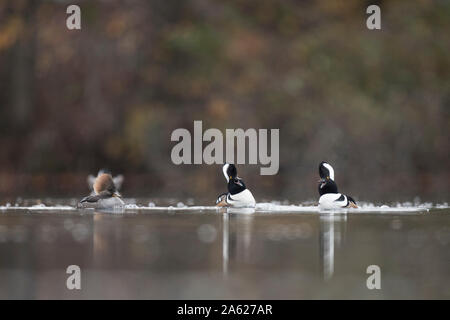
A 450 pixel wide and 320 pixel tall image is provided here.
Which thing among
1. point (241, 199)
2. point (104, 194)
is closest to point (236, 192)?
point (241, 199)

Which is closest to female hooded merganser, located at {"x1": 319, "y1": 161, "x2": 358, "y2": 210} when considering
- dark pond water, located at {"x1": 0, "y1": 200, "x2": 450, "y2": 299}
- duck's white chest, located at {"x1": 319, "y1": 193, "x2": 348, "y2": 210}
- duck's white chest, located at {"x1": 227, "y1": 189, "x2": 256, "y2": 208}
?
duck's white chest, located at {"x1": 319, "y1": 193, "x2": 348, "y2": 210}

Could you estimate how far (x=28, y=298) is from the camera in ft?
22.4

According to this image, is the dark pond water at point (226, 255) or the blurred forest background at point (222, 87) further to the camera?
the blurred forest background at point (222, 87)

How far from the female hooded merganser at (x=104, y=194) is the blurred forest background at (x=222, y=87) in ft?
32.7

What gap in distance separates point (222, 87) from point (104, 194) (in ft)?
48.6

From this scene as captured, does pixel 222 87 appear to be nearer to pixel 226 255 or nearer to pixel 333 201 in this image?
pixel 333 201

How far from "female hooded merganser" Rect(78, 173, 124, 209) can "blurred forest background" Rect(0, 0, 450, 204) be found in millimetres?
9978

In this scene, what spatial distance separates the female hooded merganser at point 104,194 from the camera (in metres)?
13.4

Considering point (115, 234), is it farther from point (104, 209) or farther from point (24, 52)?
point (24, 52)

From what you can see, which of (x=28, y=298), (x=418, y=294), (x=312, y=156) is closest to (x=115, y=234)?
(x=28, y=298)

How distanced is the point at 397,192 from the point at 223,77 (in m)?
9.83

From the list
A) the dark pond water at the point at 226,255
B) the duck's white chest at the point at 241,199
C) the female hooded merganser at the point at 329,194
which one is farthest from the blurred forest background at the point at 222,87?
the dark pond water at the point at 226,255

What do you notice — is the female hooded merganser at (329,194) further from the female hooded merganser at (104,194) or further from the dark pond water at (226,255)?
the female hooded merganser at (104,194)

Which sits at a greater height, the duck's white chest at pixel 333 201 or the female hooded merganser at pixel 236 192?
the female hooded merganser at pixel 236 192
